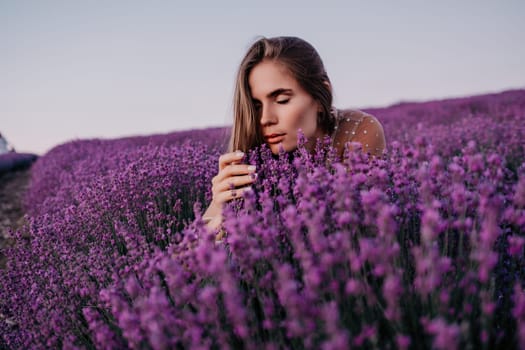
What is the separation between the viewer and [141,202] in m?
2.85

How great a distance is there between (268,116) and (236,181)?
61cm

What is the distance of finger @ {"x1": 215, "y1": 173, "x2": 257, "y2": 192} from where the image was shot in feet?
6.32

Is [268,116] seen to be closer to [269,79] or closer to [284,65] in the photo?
[269,79]

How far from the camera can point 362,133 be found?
2820mm

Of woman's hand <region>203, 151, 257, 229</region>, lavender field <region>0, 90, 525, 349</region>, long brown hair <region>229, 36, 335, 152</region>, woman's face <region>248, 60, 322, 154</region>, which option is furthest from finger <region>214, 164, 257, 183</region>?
long brown hair <region>229, 36, 335, 152</region>

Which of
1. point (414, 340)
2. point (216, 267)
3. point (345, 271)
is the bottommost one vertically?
point (414, 340)

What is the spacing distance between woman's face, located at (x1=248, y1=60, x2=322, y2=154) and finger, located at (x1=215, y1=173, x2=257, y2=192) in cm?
46

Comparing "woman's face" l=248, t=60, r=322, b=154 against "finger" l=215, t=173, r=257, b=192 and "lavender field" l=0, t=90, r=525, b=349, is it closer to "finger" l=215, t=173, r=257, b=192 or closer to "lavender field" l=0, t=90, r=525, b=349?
"lavender field" l=0, t=90, r=525, b=349

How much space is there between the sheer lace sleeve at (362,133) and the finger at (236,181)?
103 cm

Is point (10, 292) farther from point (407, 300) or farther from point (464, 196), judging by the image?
point (464, 196)

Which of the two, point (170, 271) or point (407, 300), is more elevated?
point (170, 271)

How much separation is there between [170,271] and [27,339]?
102 cm

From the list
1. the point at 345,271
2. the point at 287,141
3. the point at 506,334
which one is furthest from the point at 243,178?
the point at 506,334

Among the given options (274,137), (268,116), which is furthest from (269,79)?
(274,137)
